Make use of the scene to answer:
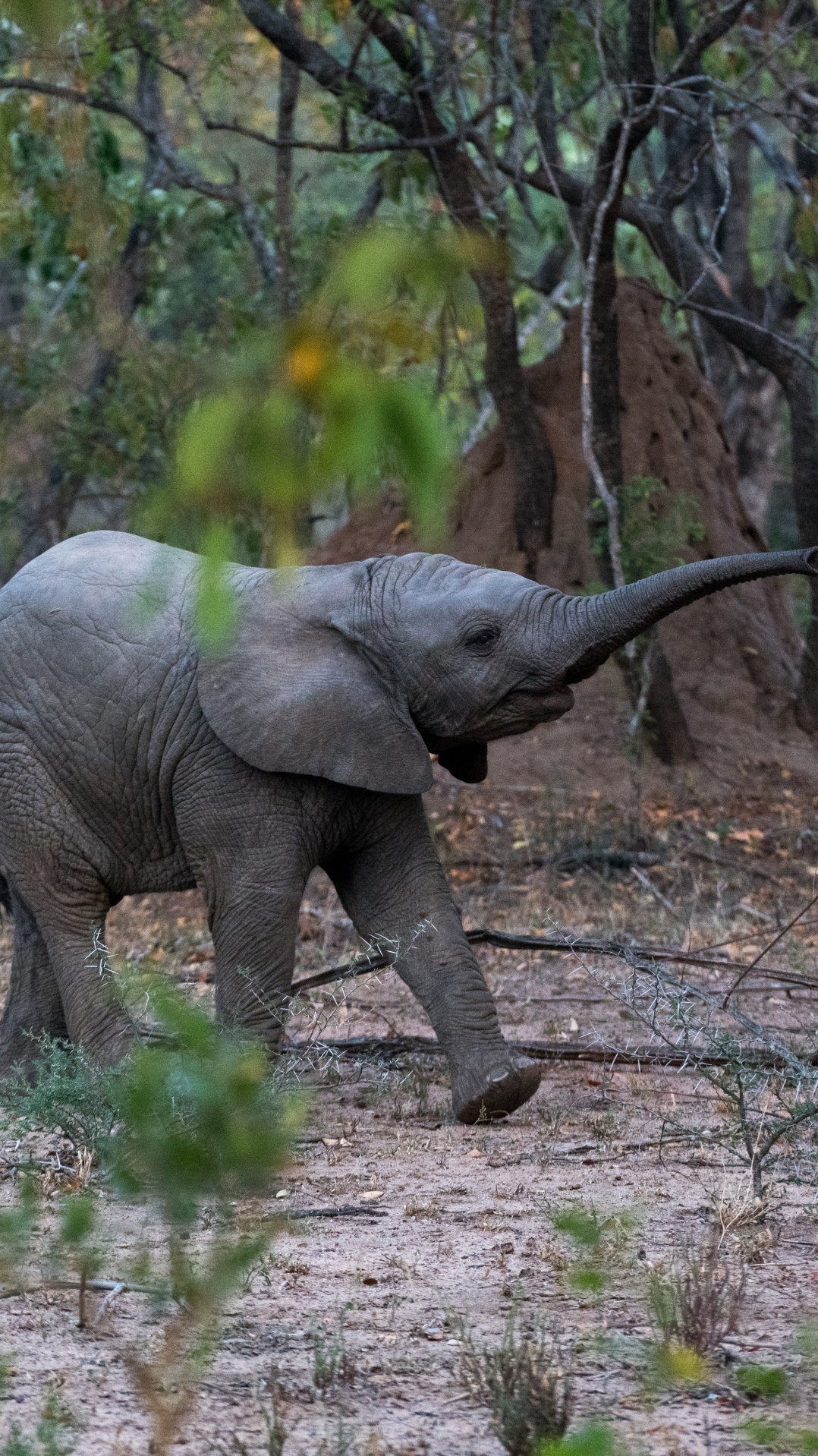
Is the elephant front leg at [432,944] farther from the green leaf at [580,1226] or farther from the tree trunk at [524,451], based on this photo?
the tree trunk at [524,451]

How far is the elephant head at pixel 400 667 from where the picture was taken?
561 cm

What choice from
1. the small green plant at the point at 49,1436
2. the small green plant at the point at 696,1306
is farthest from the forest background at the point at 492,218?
the small green plant at the point at 696,1306

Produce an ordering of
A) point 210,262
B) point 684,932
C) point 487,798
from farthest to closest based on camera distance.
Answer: point 210,262, point 487,798, point 684,932

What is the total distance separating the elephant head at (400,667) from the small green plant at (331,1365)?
246 centimetres

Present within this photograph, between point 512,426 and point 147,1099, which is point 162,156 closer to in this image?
point 512,426

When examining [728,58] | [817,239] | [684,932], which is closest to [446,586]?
[684,932]

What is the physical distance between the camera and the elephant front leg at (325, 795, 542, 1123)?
5590mm

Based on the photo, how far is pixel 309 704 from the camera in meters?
5.72

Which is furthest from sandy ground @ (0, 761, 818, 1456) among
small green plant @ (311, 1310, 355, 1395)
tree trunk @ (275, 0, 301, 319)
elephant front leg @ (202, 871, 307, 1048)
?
tree trunk @ (275, 0, 301, 319)

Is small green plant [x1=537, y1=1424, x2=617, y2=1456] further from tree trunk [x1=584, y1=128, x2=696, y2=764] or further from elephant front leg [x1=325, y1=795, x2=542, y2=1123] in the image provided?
tree trunk [x1=584, y1=128, x2=696, y2=764]

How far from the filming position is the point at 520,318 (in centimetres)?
1844

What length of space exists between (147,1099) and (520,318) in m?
16.4

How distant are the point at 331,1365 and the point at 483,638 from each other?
2.86 m

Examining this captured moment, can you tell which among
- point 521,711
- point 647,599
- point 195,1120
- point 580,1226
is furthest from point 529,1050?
point 195,1120
